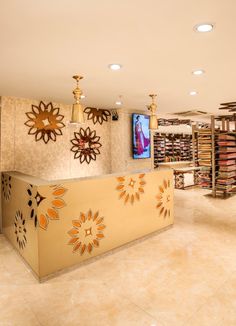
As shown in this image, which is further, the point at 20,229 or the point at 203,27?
the point at 20,229

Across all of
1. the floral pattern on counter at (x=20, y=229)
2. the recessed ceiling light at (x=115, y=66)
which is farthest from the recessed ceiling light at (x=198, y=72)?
the floral pattern on counter at (x=20, y=229)

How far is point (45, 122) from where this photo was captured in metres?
5.14

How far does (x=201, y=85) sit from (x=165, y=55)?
1667 millimetres

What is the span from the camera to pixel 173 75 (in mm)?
3457

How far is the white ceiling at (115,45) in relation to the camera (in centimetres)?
176

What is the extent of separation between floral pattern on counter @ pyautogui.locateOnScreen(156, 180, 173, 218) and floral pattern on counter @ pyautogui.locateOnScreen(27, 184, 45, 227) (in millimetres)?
2337

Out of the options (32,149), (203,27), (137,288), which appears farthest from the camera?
(32,149)

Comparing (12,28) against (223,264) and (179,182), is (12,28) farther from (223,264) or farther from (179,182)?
(179,182)

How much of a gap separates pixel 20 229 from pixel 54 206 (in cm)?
96

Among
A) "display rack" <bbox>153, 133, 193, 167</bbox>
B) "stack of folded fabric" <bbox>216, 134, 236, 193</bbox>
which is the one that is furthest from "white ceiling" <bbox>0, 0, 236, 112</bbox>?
"display rack" <bbox>153, 133, 193, 167</bbox>

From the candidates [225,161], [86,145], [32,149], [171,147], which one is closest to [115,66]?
[32,149]

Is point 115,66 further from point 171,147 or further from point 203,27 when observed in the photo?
point 171,147

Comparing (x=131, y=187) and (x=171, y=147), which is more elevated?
(x=171, y=147)

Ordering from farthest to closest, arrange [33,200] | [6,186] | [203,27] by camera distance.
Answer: [6,186]
[33,200]
[203,27]
